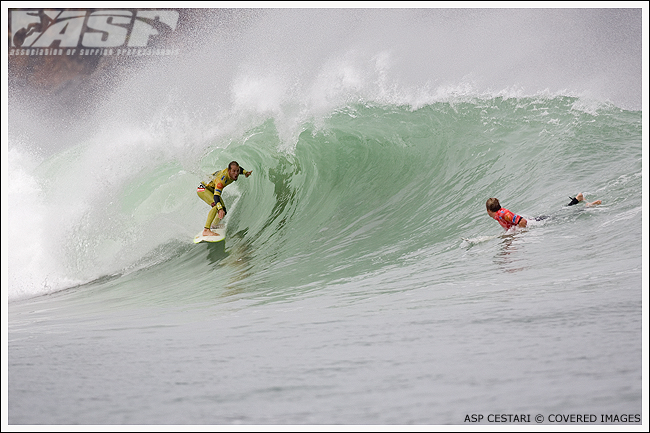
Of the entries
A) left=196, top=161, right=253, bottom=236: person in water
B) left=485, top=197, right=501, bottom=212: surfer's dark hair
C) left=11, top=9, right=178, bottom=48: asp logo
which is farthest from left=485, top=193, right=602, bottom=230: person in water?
left=11, top=9, right=178, bottom=48: asp logo

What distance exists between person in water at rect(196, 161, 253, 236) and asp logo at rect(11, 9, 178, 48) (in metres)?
20.3

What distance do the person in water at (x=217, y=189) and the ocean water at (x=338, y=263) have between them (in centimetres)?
36

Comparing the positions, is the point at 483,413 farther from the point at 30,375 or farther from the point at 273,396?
the point at 30,375

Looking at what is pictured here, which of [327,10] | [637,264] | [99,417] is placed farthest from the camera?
[327,10]

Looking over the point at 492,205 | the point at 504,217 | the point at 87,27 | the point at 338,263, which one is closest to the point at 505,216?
the point at 504,217

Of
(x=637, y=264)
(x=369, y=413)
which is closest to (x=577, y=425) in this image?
(x=369, y=413)

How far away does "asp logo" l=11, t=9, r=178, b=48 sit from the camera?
2488cm

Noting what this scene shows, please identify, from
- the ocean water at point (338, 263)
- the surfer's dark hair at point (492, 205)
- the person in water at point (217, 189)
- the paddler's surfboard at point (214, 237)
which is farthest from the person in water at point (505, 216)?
the paddler's surfboard at point (214, 237)

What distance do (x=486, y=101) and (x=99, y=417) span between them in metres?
7.68

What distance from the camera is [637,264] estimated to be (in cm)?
364

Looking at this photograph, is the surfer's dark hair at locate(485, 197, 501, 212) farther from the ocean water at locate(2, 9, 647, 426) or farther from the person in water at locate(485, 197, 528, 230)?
the ocean water at locate(2, 9, 647, 426)

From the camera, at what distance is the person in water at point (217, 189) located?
6.64 metres

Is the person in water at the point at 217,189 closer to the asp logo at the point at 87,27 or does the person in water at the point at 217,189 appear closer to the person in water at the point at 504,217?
the person in water at the point at 504,217

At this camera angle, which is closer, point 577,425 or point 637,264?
point 577,425
